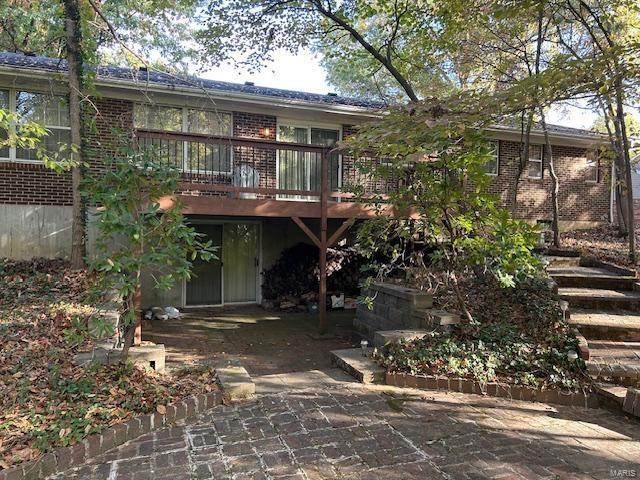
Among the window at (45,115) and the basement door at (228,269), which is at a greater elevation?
the window at (45,115)

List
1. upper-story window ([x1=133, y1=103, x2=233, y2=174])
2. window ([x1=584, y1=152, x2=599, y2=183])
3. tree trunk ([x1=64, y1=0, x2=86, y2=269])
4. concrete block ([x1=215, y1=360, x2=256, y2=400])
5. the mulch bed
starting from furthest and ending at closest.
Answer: window ([x1=584, y1=152, x2=599, y2=183]) → upper-story window ([x1=133, y1=103, x2=233, y2=174]) → tree trunk ([x1=64, y1=0, x2=86, y2=269]) → concrete block ([x1=215, y1=360, x2=256, y2=400]) → the mulch bed

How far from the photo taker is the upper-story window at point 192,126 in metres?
9.84

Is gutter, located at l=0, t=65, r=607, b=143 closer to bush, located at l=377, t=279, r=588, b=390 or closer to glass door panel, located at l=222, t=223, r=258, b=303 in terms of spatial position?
glass door panel, located at l=222, t=223, r=258, b=303

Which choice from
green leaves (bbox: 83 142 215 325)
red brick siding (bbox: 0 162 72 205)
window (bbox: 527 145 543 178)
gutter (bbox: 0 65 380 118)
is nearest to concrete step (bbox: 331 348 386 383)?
green leaves (bbox: 83 142 215 325)

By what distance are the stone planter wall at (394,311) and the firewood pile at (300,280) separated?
2.27 metres

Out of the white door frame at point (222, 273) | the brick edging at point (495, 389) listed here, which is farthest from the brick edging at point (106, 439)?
the white door frame at point (222, 273)

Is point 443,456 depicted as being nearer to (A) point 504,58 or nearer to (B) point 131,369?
(B) point 131,369

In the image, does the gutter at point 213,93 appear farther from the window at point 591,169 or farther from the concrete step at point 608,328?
the window at point 591,169

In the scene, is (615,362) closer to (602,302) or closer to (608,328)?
(608,328)

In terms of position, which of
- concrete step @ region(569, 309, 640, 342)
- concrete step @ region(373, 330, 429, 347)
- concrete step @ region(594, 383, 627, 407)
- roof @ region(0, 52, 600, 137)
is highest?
roof @ region(0, 52, 600, 137)

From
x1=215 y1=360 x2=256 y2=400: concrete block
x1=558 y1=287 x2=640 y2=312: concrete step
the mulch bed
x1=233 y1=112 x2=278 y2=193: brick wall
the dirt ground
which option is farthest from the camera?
x1=233 y1=112 x2=278 y2=193: brick wall

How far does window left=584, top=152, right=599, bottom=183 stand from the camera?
14.3 metres

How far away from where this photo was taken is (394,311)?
23.1ft

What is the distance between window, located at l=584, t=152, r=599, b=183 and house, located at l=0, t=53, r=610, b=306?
0.86 m
